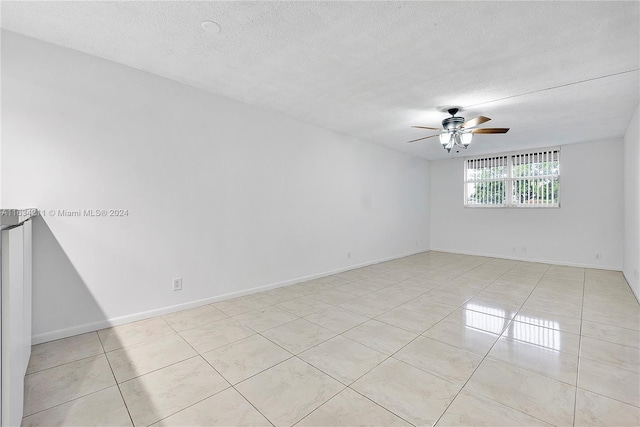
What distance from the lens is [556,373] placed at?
203 cm

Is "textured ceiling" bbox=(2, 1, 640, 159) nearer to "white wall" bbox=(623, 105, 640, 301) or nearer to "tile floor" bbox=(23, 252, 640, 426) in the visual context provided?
"white wall" bbox=(623, 105, 640, 301)

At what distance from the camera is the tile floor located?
164cm

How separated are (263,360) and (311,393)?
1.82 ft

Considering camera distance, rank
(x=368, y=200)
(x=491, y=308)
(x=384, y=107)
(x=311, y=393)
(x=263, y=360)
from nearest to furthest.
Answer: (x=311, y=393)
(x=263, y=360)
(x=491, y=308)
(x=384, y=107)
(x=368, y=200)

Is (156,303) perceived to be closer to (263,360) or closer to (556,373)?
(263,360)

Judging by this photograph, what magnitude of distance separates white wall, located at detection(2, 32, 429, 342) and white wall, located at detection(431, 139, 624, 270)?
4.67m

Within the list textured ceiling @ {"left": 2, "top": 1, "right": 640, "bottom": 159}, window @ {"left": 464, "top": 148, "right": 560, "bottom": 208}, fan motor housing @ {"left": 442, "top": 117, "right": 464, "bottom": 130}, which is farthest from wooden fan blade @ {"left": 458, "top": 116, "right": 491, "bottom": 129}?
window @ {"left": 464, "top": 148, "right": 560, "bottom": 208}

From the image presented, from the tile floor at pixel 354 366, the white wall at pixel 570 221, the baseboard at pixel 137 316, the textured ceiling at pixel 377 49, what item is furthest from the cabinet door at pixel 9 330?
the white wall at pixel 570 221

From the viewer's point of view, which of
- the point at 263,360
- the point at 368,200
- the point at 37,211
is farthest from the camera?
the point at 368,200

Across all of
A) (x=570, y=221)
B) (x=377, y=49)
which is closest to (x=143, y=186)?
(x=377, y=49)

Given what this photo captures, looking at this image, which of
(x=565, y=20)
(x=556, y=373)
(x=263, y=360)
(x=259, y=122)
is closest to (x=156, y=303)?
(x=263, y=360)

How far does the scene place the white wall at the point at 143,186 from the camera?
2451 mm

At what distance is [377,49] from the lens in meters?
2.50

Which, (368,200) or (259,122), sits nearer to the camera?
(259,122)
